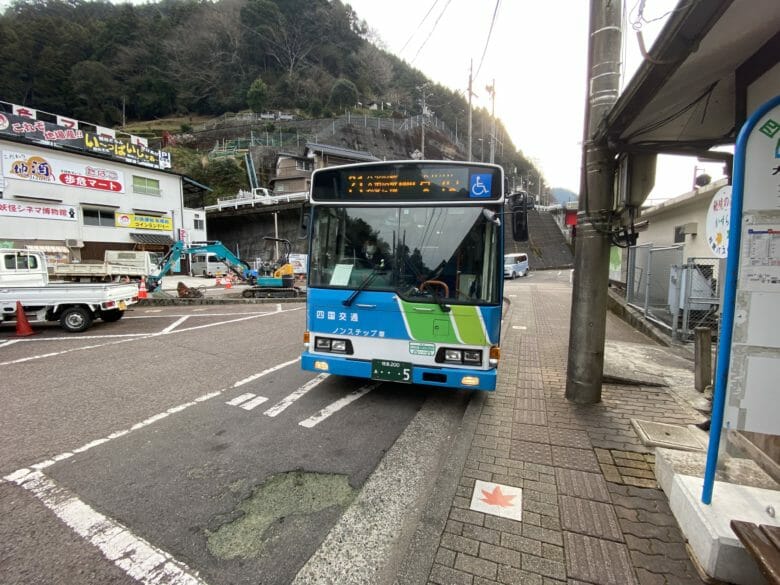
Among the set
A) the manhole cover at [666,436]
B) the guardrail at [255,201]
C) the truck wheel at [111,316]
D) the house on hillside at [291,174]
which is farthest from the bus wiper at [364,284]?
the house on hillside at [291,174]

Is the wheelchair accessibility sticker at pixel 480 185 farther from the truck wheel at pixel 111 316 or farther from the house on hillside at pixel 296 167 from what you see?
the house on hillside at pixel 296 167

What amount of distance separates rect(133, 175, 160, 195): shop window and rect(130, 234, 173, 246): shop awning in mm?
3348

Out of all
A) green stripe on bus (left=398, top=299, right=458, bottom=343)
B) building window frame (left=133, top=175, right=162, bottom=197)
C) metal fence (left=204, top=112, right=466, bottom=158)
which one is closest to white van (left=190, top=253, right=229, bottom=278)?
building window frame (left=133, top=175, right=162, bottom=197)

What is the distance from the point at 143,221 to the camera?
28375 mm

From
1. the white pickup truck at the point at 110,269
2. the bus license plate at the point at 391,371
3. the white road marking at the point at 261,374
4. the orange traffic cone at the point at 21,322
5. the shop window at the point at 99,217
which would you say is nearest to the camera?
the bus license plate at the point at 391,371

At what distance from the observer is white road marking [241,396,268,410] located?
455 cm

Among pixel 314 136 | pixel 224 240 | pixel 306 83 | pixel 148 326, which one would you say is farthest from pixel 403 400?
pixel 306 83

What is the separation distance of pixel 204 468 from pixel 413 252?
2958 mm

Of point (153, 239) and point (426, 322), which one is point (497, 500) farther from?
point (153, 239)

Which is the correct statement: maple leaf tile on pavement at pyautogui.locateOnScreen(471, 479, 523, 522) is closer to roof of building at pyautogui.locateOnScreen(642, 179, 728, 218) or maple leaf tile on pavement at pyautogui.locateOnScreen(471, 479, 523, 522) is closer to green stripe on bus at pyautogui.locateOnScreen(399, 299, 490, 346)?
green stripe on bus at pyautogui.locateOnScreen(399, 299, 490, 346)

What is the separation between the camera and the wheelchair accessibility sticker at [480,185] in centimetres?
425

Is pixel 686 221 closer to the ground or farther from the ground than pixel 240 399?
farther from the ground

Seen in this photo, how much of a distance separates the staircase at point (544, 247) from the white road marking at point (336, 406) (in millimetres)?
36789

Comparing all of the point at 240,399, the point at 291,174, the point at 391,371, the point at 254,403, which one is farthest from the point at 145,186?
the point at 391,371
